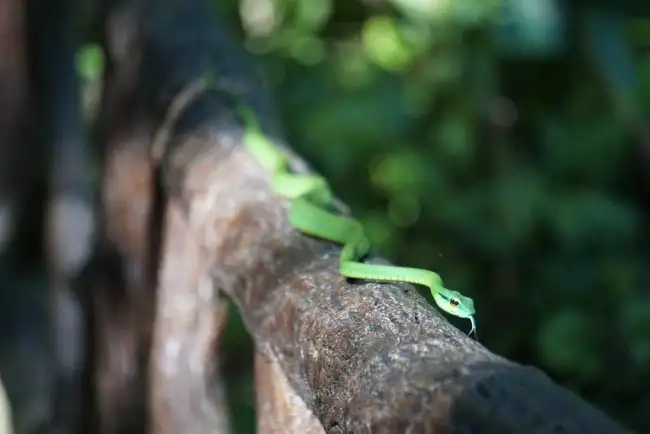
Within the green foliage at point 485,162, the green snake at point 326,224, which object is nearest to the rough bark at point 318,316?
the green snake at point 326,224

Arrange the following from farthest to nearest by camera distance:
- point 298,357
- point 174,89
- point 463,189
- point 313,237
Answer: point 463,189 → point 174,89 → point 313,237 → point 298,357

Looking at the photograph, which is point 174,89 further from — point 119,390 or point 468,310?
point 468,310

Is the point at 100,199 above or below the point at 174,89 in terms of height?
below

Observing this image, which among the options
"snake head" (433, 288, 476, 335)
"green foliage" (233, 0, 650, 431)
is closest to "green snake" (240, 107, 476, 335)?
"snake head" (433, 288, 476, 335)

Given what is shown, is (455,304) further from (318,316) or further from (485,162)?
(485,162)

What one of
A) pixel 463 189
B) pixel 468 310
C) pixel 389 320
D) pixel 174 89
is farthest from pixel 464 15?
pixel 389 320

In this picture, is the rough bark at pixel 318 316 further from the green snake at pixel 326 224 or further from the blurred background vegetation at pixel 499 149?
the blurred background vegetation at pixel 499 149

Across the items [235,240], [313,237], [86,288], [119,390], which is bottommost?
[119,390]

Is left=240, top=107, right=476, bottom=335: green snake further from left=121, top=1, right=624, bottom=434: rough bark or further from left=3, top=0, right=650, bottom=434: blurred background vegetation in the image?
left=3, top=0, right=650, bottom=434: blurred background vegetation
